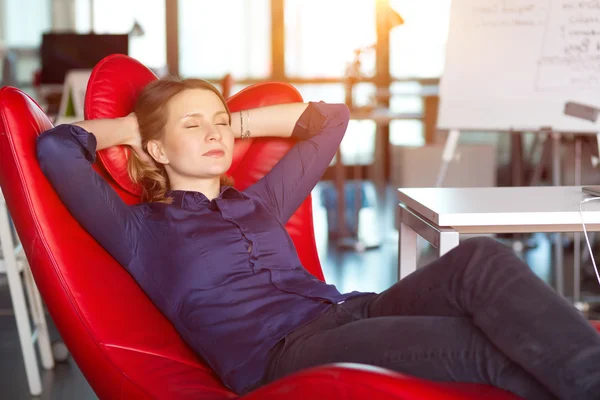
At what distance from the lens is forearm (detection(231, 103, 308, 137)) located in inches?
72.4

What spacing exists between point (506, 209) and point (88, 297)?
33.8 inches

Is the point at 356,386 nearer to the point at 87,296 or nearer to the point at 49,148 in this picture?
the point at 87,296

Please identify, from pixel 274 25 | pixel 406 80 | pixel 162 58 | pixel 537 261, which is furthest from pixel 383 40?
pixel 537 261

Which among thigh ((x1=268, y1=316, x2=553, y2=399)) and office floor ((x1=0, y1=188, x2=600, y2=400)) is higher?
thigh ((x1=268, y1=316, x2=553, y2=399))

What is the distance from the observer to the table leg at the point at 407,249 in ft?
6.20

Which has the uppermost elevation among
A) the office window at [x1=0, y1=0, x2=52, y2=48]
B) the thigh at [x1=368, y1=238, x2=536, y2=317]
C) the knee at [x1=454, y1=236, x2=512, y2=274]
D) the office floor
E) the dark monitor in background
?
the office window at [x1=0, y1=0, x2=52, y2=48]

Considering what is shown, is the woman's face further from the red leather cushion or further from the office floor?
the office floor

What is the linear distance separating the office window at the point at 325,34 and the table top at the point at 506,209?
5393 mm

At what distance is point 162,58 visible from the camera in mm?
7336

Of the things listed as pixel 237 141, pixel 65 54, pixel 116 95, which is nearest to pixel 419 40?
pixel 65 54

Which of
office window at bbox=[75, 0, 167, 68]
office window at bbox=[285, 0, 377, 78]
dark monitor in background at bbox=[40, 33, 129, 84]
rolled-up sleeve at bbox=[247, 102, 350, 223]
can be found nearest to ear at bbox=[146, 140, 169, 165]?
rolled-up sleeve at bbox=[247, 102, 350, 223]

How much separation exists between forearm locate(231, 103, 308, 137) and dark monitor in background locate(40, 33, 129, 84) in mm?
4324

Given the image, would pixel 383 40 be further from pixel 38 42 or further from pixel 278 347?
pixel 278 347

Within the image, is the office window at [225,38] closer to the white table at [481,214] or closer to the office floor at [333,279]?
the office floor at [333,279]
